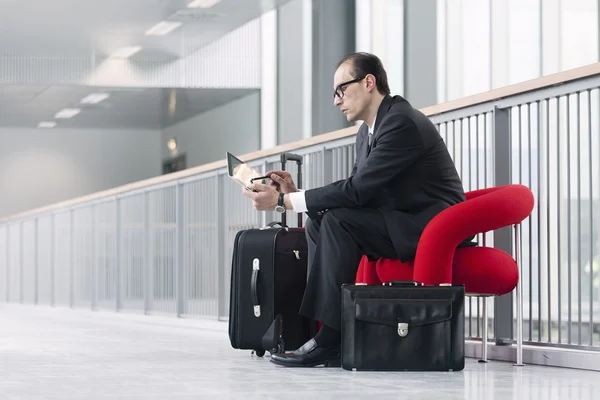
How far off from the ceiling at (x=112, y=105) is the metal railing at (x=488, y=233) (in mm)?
7280

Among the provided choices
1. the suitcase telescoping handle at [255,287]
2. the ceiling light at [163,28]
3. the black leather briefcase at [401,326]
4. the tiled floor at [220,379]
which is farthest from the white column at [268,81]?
the black leather briefcase at [401,326]

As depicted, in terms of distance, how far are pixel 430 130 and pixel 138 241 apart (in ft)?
17.3

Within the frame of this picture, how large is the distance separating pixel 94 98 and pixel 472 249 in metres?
14.3

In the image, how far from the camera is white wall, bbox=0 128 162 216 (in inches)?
770

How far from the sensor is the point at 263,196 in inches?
138

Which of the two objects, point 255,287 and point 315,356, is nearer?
point 315,356

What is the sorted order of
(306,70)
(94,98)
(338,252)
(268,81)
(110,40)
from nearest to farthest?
(338,252) < (110,40) < (306,70) < (268,81) < (94,98)

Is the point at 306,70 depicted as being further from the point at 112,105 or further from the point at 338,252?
the point at 338,252

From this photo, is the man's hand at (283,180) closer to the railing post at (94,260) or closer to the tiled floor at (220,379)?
the tiled floor at (220,379)

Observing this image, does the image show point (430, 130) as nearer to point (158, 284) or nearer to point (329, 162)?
point (329, 162)

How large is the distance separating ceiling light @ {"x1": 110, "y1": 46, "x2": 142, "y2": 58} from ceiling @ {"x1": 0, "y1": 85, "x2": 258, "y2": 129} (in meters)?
0.67

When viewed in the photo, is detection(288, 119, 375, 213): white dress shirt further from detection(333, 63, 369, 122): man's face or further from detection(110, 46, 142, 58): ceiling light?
detection(110, 46, 142, 58): ceiling light

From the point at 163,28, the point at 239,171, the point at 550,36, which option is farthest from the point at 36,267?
the point at 239,171

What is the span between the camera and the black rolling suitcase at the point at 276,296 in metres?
3.89
